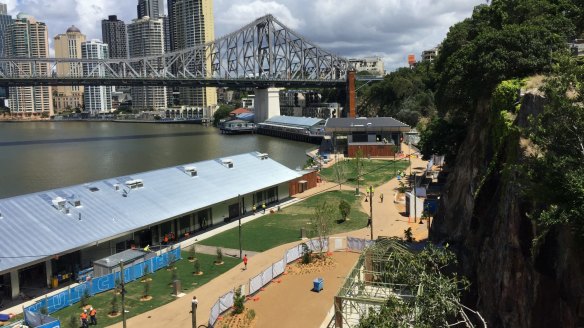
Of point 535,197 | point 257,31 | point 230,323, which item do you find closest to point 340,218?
point 230,323

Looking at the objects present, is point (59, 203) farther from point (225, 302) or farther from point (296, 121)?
point (296, 121)

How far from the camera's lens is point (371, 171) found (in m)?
54.6

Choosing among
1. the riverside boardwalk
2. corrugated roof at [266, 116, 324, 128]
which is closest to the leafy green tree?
the riverside boardwalk

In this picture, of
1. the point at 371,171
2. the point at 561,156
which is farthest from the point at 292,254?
the point at 371,171

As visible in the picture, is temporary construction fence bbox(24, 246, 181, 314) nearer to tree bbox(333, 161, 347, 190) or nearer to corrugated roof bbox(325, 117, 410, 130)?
tree bbox(333, 161, 347, 190)

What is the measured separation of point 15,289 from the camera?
22656 mm

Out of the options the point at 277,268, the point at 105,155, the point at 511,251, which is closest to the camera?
the point at 511,251

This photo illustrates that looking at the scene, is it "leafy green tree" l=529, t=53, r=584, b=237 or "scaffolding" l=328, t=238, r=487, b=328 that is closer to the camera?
"leafy green tree" l=529, t=53, r=584, b=237

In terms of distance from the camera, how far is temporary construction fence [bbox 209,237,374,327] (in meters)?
20.1

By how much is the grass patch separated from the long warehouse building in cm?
1049

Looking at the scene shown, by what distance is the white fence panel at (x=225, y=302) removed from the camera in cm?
2030

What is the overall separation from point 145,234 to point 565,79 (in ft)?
74.1

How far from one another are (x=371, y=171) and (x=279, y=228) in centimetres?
2280

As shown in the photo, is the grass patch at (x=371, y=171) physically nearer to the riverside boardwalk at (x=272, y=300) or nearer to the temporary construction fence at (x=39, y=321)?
the riverside boardwalk at (x=272, y=300)
